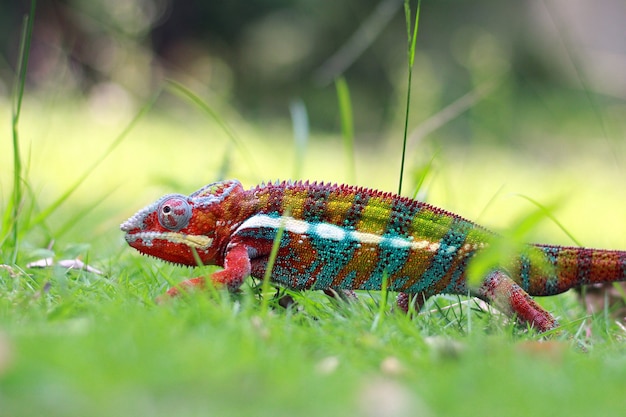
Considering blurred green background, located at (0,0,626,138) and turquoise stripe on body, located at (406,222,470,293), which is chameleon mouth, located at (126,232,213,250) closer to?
turquoise stripe on body, located at (406,222,470,293)

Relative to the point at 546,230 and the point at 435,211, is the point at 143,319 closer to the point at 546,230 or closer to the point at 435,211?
the point at 435,211

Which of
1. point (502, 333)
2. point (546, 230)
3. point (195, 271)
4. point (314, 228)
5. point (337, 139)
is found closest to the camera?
point (502, 333)

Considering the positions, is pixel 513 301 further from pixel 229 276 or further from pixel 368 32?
pixel 368 32

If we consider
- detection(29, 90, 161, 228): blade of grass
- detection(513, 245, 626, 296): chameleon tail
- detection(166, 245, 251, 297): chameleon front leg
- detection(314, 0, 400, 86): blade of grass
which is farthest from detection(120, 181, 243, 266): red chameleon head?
detection(314, 0, 400, 86): blade of grass

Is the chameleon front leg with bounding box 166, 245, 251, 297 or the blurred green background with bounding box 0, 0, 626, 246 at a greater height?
the blurred green background with bounding box 0, 0, 626, 246

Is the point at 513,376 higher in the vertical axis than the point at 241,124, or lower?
lower

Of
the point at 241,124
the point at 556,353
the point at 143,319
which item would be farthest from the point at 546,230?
the point at 241,124

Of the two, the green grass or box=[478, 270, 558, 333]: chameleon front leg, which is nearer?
the green grass

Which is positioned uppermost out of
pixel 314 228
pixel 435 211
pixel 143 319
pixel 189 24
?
pixel 189 24
